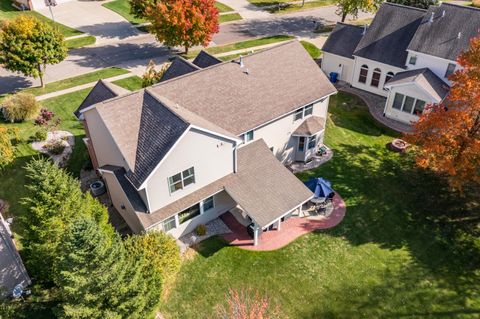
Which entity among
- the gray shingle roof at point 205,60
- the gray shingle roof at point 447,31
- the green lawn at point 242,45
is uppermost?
the gray shingle roof at point 447,31

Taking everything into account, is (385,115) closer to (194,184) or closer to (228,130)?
(228,130)

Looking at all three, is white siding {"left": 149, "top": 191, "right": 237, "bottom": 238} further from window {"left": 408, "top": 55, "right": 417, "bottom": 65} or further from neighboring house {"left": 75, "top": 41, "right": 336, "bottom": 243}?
window {"left": 408, "top": 55, "right": 417, "bottom": 65}

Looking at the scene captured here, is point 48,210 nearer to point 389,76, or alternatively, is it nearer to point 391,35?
point 389,76

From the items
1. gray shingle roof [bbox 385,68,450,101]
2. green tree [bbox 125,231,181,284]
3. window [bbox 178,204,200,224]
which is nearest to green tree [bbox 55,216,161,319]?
green tree [bbox 125,231,181,284]

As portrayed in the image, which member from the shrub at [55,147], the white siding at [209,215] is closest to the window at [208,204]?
the white siding at [209,215]

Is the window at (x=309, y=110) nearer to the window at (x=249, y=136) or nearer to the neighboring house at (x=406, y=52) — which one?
the window at (x=249, y=136)

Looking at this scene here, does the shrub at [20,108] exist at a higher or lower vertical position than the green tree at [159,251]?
higher

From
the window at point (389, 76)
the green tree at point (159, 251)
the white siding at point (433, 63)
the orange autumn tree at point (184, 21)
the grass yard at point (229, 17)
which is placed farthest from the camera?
the grass yard at point (229, 17)

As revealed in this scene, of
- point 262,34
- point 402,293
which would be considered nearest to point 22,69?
point 262,34

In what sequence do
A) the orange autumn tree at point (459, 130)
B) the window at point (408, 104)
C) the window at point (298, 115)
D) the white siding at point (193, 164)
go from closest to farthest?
the white siding at point (193, 164) < the orange autumn tree at point (459, 130) < the window at point (298, 115) < the window at point (408, 104)
